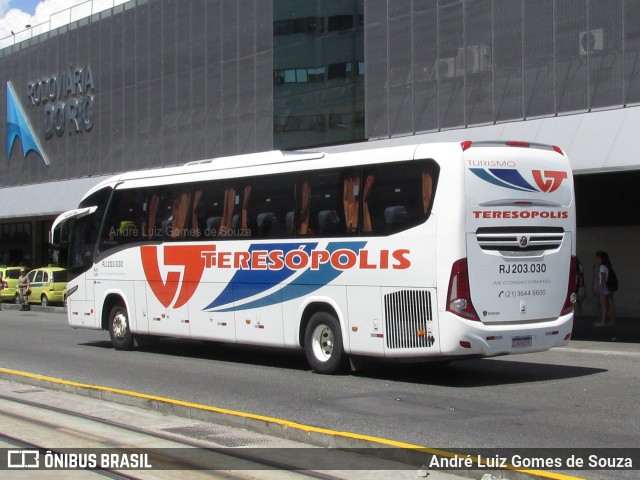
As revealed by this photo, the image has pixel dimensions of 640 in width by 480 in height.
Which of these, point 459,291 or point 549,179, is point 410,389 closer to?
point 459,291

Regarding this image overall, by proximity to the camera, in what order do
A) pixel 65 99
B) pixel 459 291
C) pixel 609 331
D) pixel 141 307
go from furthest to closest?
pixel 65 99, pixel 609 331, pixel 141 307, pixel 459 291

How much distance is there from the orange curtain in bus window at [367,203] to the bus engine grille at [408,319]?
108 centimetres

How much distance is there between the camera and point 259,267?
1550 cm

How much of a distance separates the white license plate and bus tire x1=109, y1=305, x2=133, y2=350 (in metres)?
8.77

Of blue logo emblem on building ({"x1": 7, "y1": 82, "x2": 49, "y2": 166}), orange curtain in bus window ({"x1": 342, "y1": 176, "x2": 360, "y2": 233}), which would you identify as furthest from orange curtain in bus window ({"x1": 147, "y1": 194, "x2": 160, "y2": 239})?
blue logo emblem on building ({"x1": 7, "y1": 82, "x2": 49, "y2": 166})

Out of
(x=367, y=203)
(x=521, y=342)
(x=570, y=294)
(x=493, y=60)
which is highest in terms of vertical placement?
(x=493, y=60)

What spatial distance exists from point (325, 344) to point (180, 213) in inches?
167

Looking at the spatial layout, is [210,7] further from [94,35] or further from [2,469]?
[2,469]

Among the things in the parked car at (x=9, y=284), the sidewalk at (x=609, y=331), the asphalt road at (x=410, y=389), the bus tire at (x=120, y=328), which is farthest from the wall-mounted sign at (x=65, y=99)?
the sidewalk at (x=609, y=331)

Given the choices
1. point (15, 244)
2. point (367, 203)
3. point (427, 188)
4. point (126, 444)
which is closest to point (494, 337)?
point (427, 188)

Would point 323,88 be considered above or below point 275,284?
above

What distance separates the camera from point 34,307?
121ft

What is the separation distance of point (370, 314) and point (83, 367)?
5559 mm

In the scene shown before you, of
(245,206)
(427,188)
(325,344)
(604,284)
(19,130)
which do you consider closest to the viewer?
(427,188)
